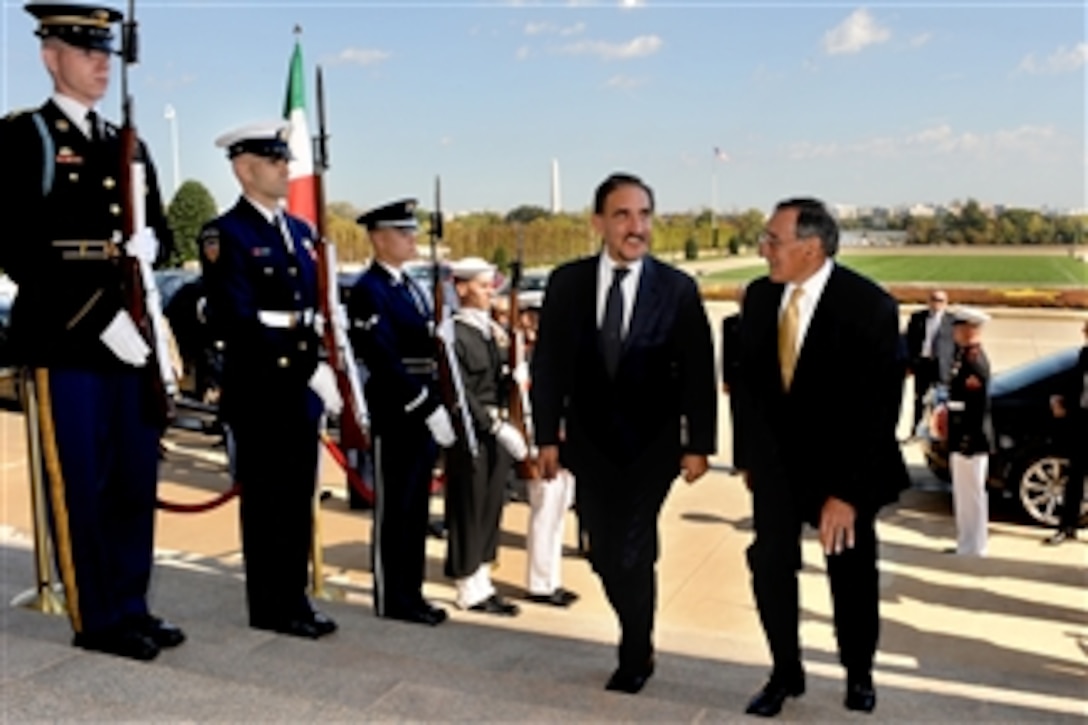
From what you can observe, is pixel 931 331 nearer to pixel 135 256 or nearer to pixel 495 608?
pixel 495 608

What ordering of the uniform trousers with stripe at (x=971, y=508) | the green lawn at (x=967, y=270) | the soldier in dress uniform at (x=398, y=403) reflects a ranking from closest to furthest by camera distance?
1. the soldier in dress uniform at (x=398, y=403)
2. the uniform trousers with stripe at (x=971, y=508)
3. the green lawn at (x=967, y=270)

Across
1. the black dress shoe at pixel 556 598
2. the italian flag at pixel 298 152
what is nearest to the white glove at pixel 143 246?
the black dress shoe at pixel 556 598

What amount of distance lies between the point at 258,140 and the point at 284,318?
67cm

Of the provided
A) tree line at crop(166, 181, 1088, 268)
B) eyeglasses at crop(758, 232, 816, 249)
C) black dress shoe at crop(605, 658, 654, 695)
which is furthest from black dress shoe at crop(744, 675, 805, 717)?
tree line at crop(166, 181, 1088, 268)

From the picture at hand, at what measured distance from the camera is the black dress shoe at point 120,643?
3816 mm

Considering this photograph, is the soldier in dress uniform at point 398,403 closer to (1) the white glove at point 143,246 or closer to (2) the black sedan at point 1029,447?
(1) the white glove at point 143,246

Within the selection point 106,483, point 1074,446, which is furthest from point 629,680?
point 1074,446

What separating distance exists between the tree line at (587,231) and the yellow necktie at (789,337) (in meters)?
22.3

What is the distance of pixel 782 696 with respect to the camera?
364 centimetres

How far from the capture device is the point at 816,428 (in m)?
3.60

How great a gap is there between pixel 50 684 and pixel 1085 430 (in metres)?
6.45

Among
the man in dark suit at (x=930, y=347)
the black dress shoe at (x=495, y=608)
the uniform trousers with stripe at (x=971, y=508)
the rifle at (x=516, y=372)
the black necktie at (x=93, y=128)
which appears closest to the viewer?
the black necktie at (x=93, y=128)

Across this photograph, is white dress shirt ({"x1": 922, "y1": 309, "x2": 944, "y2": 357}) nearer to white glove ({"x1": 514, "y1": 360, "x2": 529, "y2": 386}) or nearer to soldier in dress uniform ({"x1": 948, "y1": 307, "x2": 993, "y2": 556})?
soldier in dress uniform ({"x1": 948, "y1": 307, "x2": 993, "y2": 556})

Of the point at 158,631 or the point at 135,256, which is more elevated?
the point at 135,256
